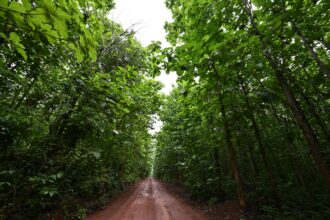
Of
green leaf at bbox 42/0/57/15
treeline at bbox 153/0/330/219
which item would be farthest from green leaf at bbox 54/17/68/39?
treeline at bbox 153/0/330/219

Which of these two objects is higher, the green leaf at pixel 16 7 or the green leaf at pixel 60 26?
the green leaf at pixel 60 26

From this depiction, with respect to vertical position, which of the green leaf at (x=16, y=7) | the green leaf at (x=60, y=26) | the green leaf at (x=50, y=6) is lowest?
the green leaf at (x=16, y=7)

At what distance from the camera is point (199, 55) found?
3.31 m

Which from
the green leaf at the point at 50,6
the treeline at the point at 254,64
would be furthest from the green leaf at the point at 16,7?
the treeline at the point at 254,64

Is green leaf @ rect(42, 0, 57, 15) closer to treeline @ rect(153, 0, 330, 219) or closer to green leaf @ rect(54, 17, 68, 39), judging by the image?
green leaf @ rect(54, 17, 68, 39)

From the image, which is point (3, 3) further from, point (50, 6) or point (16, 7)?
point (50, 6)

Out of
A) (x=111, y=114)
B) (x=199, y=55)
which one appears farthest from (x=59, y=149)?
(x=199, y=55)

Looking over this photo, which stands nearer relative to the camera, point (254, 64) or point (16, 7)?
point (16, 7)

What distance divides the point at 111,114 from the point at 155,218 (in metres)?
5.33

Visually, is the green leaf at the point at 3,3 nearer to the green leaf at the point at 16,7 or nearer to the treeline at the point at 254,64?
the green leaf at the point at 16,7

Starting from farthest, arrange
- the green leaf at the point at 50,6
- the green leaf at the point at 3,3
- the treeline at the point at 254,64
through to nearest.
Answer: the treeline at the point at 254,64, the green leaf at the point at 50,6, the green leaf at the point at 3,3

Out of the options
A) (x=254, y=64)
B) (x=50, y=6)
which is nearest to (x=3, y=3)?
(x=50, y=6)

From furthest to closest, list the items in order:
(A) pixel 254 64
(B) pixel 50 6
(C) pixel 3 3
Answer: (A) pixel 254 64
(B) pixel 50 6
(C) pixel 3 3

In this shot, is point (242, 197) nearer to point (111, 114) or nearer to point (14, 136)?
point (111, 114)
